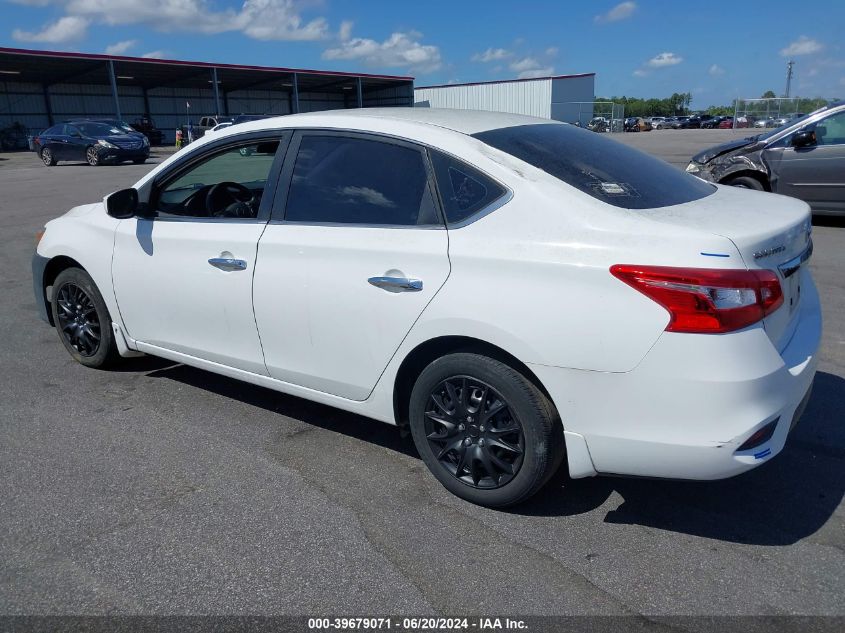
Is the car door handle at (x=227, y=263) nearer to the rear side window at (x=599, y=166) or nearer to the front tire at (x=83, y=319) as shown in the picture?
the front tire at (x=83, y=319)

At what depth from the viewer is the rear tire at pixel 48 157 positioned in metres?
25.2

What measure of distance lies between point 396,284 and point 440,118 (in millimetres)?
979

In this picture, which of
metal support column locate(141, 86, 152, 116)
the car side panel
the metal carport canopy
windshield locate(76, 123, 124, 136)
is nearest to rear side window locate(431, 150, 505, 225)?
the car side panel

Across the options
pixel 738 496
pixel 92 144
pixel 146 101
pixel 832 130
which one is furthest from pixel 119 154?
pixel 146 101

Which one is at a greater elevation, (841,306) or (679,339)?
(679,339)

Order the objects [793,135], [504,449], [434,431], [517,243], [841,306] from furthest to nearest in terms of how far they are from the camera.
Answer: [793,135]
[841,306]
[434,431]
[504,449]
[517,243]

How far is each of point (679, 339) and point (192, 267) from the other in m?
2.58

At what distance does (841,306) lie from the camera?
19.7 feet

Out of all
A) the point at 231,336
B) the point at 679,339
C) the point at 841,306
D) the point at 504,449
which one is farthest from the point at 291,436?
the point at 841,306

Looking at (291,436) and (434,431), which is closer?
(434,431)

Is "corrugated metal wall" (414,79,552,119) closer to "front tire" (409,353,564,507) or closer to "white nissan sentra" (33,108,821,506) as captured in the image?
"white nissan sentra" (33,108,821,506)

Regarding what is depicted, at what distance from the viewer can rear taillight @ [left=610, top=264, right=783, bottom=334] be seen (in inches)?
96.2

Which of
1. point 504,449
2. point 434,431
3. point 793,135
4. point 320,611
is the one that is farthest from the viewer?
point 793,135

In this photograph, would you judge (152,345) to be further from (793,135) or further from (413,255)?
(793,135)
